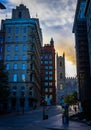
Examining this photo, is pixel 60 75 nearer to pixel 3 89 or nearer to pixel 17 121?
pixel 3 89

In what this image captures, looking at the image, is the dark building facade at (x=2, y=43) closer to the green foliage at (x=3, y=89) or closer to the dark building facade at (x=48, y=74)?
the green foliage at (x=3, y=89)

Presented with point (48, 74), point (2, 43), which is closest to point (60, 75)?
point (48, 74)

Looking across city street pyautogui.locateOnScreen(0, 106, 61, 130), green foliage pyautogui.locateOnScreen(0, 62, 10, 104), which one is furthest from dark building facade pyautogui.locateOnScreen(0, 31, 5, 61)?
city street pyautogui.locateOnScreen(0, 106, 61, 130)

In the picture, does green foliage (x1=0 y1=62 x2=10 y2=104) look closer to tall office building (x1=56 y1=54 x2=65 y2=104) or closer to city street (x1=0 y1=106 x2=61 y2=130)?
city street (x1=0 y1=106 x2=61 y2=130)

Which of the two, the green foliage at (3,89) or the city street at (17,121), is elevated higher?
the green foliage at (3,89)

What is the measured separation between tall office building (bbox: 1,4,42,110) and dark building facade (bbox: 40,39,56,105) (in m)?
54.2

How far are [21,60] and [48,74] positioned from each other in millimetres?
60908

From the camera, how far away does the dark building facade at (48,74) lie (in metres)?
132

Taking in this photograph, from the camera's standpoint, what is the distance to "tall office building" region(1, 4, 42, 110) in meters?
73.1

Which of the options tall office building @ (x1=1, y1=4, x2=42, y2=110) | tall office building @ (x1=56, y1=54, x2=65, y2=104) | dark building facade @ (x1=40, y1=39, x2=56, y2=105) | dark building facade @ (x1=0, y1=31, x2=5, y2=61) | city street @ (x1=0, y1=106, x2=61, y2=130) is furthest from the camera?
tall office building @ (x1=56, y1=54, x2=65, y2=104)

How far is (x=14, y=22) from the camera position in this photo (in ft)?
264

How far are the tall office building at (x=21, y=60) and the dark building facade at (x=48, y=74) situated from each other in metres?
54.2

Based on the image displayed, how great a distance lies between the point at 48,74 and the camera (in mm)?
136000

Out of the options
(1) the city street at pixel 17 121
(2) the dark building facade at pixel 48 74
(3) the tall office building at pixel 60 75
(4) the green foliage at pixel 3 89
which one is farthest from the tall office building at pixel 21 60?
(3) the tall office building at pixel 60 75
